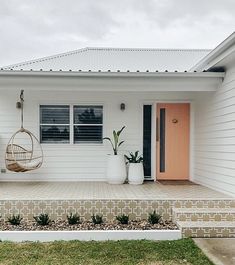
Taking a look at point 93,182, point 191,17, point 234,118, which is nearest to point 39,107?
point 93,182

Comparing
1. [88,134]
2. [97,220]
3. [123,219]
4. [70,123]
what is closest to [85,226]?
[97,220]

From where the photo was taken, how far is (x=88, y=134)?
32.6 feet

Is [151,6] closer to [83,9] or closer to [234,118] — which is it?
[83,9]

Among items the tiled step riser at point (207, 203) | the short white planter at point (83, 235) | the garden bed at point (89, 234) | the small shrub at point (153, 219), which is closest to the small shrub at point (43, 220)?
the garden bed at point (89, 234)

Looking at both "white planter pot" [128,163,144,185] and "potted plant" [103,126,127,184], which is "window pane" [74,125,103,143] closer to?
"potted plant" [103,126,127,184]

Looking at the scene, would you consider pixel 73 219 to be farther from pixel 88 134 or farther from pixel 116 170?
pixel 88 134

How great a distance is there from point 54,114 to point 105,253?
17.6ft

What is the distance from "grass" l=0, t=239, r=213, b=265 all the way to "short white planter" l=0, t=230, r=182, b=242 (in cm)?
16

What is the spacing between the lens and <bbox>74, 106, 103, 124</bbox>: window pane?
988 cm

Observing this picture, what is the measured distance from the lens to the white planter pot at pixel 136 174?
9.16m

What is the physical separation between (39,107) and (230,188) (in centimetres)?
532

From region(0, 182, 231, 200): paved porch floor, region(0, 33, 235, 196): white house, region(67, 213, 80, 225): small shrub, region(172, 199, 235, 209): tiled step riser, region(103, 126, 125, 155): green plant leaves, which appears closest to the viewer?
region(67, 213, 80, 225): small shrub

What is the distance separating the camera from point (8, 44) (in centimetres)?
2003

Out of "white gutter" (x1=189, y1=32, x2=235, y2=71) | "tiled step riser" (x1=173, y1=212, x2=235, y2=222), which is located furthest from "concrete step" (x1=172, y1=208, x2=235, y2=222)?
"white gutter" (x1=189, y1=32, x2=235, y2=71)
